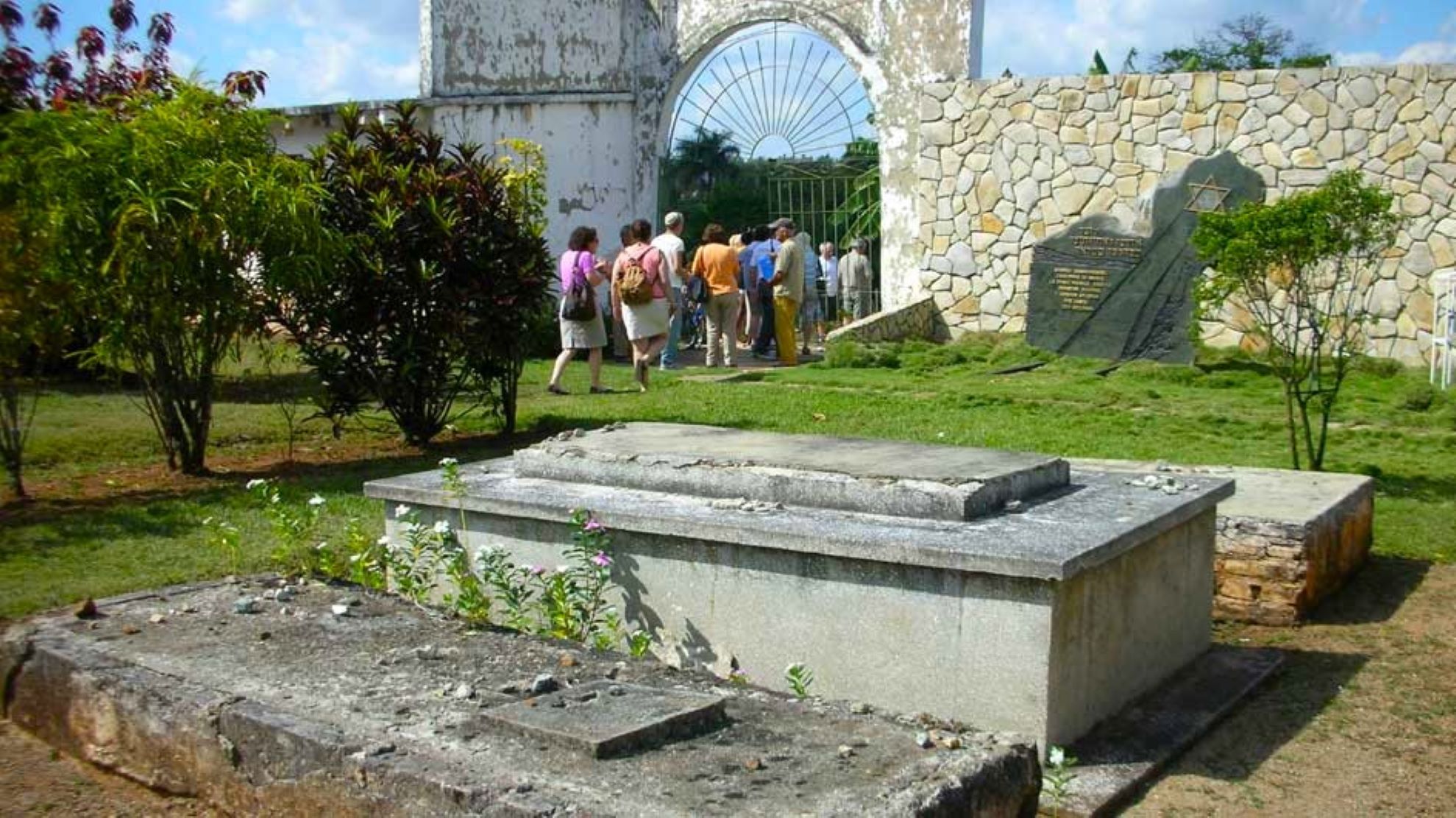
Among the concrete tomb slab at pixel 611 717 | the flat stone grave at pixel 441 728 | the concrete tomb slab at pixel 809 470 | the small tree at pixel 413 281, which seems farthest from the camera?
the small tree at pixel 413 281

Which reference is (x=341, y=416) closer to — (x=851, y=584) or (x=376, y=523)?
(x=376, y=523)

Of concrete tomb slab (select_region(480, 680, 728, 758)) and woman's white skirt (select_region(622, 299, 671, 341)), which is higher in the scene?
woman's white skirt (select_region(622, 299, 671, 341))

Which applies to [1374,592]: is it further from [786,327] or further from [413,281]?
[786,327]

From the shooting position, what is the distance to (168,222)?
800 centimetres

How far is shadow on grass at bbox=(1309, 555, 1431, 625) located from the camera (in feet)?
20.1

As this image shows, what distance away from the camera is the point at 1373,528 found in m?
7.39

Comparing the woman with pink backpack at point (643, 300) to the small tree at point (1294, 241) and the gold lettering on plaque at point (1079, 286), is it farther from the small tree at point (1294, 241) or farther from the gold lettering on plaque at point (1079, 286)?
the small tree at point (1294, 241)

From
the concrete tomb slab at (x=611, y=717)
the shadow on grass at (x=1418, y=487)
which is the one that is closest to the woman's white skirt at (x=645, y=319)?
the shadow on grass at (x=1418, y=487)

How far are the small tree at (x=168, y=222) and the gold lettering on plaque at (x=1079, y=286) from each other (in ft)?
29.6

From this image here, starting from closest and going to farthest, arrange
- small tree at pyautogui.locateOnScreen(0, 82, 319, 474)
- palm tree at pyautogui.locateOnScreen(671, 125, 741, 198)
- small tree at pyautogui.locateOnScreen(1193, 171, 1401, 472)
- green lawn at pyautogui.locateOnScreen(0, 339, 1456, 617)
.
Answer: green lawn at pyautogui.locateOnScreen(0, 339, 1456, 617) < small tree at pyautogui.locateOnScreen(0, 82, 319, 474) < small tree at pyautogui.locateOnScreen(1193, 171, 1401, 472) < palm tree at pyautogui.locateOnScreen(671, 125, 741, 198)

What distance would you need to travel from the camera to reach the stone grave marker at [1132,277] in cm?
1477

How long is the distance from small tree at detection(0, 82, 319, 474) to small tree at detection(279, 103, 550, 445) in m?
0.57

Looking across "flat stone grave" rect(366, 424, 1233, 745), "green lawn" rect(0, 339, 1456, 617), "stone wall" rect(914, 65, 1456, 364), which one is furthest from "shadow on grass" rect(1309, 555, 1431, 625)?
"stone wall" rect(914, 65, 1456, 364)

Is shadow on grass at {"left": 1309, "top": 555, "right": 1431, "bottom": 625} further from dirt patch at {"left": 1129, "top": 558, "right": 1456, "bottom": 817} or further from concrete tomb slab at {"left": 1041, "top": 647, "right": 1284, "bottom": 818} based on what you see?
concrete tomb slab at {"left": 1041, "top": 647, "right": 1284, "bottom": 818}
